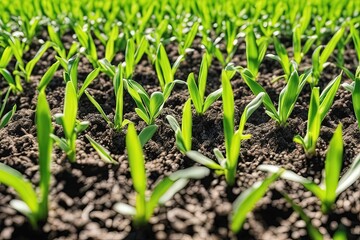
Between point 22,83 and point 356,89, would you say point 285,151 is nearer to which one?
point 356,89

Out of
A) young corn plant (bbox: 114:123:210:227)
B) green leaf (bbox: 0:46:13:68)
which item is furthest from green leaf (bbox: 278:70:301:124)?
green leaf (bbox: 0:46:13:68)

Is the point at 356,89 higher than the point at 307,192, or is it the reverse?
the point at 356,89

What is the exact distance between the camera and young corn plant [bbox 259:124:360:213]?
4.86 feet

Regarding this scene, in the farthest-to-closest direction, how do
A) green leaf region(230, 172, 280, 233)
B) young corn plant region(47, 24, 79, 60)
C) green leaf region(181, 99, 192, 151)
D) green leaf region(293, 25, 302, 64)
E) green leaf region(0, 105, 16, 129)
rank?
green leaf region(293, 25, 302, 64) → young corn plant region(47, 24, 79, 60) → green leaf region(0, 105, 16, 129) → green leaf region(181, 99, 192, 151) → green leaf region(230, 172, 280, 233)

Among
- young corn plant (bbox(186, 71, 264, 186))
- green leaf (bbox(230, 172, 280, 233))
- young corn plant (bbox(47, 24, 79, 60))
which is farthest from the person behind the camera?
young corn plant (bbox(47, 24, 79, 60))

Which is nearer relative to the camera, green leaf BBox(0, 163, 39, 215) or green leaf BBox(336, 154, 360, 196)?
green leaf BBox(0, 163, 39, 215)

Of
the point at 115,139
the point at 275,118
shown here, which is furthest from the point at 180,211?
the point at 275,118

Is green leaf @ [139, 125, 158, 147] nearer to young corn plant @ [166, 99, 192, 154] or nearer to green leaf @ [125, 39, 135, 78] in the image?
young corn plant @ [166, 99, 192, 154]

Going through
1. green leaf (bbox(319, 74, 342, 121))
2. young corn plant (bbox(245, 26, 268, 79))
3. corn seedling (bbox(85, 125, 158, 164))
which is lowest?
green leaf (bbox(319, 74, 342, 121))

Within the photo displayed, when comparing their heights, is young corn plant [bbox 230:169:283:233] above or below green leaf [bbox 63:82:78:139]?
below

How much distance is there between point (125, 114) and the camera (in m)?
2.29

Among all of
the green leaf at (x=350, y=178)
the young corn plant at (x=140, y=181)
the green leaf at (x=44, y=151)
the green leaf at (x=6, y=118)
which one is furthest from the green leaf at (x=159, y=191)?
the green leaf at (x=6, y=118)

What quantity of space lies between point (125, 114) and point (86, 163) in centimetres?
52

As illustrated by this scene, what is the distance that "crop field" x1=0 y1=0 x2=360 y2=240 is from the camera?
149 cm
